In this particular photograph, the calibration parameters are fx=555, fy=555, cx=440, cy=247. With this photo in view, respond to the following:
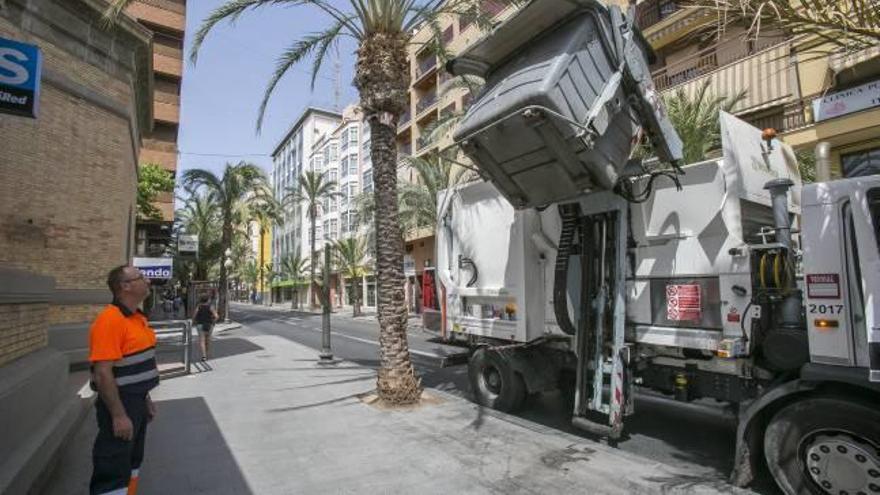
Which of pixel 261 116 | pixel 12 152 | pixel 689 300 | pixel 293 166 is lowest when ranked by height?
pixel 689 300

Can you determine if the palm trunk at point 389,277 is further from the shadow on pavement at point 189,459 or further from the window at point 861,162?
the window at point 861,162

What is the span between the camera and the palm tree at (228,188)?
30.4 metres

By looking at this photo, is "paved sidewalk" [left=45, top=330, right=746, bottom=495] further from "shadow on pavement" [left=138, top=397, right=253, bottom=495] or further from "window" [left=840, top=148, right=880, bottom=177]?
"window" [left=840, top=148, right=880, bottom=177]

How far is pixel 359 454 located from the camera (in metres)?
5.64

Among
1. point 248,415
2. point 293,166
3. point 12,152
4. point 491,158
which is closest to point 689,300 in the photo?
point 491,158

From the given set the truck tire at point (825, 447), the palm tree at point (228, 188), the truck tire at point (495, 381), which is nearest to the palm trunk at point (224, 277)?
the palm tree at point (228, 188)

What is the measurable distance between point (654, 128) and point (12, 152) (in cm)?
1048

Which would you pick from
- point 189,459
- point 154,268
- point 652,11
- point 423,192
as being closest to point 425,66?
point 423,192

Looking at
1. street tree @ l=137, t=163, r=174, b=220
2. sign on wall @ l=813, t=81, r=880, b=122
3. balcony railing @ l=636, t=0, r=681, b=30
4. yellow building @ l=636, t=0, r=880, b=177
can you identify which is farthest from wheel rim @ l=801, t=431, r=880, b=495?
street tree @ l=137, t=163, r=174, b=220

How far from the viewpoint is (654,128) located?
18.6 feet

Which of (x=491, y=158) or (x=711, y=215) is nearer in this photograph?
(x=711, y=215)

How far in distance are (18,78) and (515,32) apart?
5.10 meters

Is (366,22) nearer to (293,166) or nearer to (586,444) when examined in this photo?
(586,444)

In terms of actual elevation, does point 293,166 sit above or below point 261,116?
above
